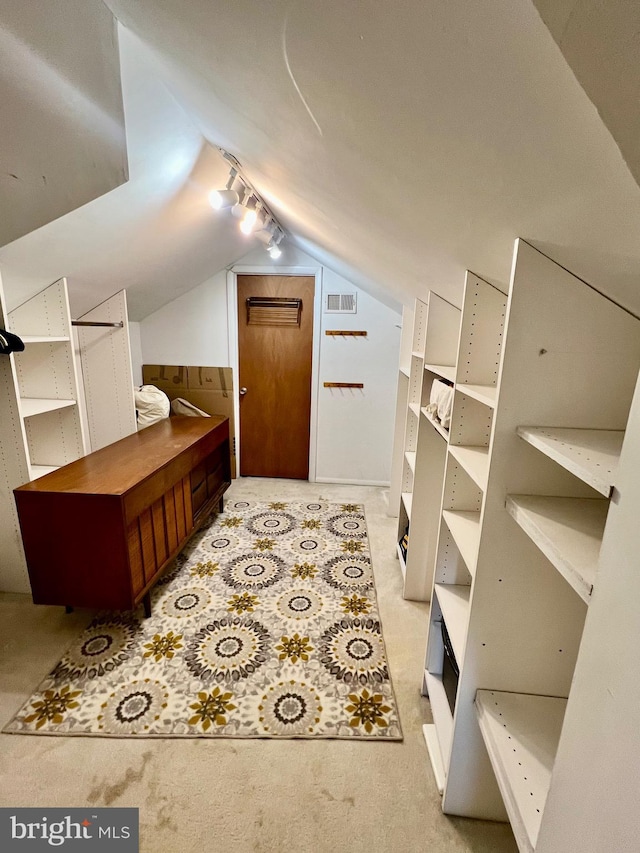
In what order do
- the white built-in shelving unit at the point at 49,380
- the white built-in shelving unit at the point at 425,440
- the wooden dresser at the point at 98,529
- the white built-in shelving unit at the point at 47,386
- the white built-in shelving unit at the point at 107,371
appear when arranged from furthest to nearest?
the white built-in shelving unit at the point at 107,371 → the white built-in shelving unit at the point at 49,380 → the white built-in shelving unit at the point at 47,386 → the white built-in shelving unit at the point at 425,440 → the wooden dresser at the point at 98,529

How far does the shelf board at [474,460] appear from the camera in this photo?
115 cm

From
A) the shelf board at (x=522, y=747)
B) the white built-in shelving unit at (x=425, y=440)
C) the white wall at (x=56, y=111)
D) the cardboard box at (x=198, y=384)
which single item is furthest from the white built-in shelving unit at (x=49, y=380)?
the shelf board at (x=522, y=747)

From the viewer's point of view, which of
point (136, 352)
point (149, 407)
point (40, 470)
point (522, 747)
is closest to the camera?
point (522, 747)

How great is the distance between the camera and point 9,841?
116 cm

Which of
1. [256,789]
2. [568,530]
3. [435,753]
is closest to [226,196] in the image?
[568,530]

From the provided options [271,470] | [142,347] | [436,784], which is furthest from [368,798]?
[142,347]

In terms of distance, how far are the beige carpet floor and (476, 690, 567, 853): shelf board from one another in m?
0.52

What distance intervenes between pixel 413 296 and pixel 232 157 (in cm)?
123

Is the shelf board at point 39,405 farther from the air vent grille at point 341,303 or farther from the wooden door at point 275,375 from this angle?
the air vent grille at point 341,303

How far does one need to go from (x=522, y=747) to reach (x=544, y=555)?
49cm

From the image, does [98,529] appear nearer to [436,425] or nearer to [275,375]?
[436,425]

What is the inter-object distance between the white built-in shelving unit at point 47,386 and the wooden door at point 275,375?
1.18 metres

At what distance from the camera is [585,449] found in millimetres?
780

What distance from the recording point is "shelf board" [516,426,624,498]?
640mm
